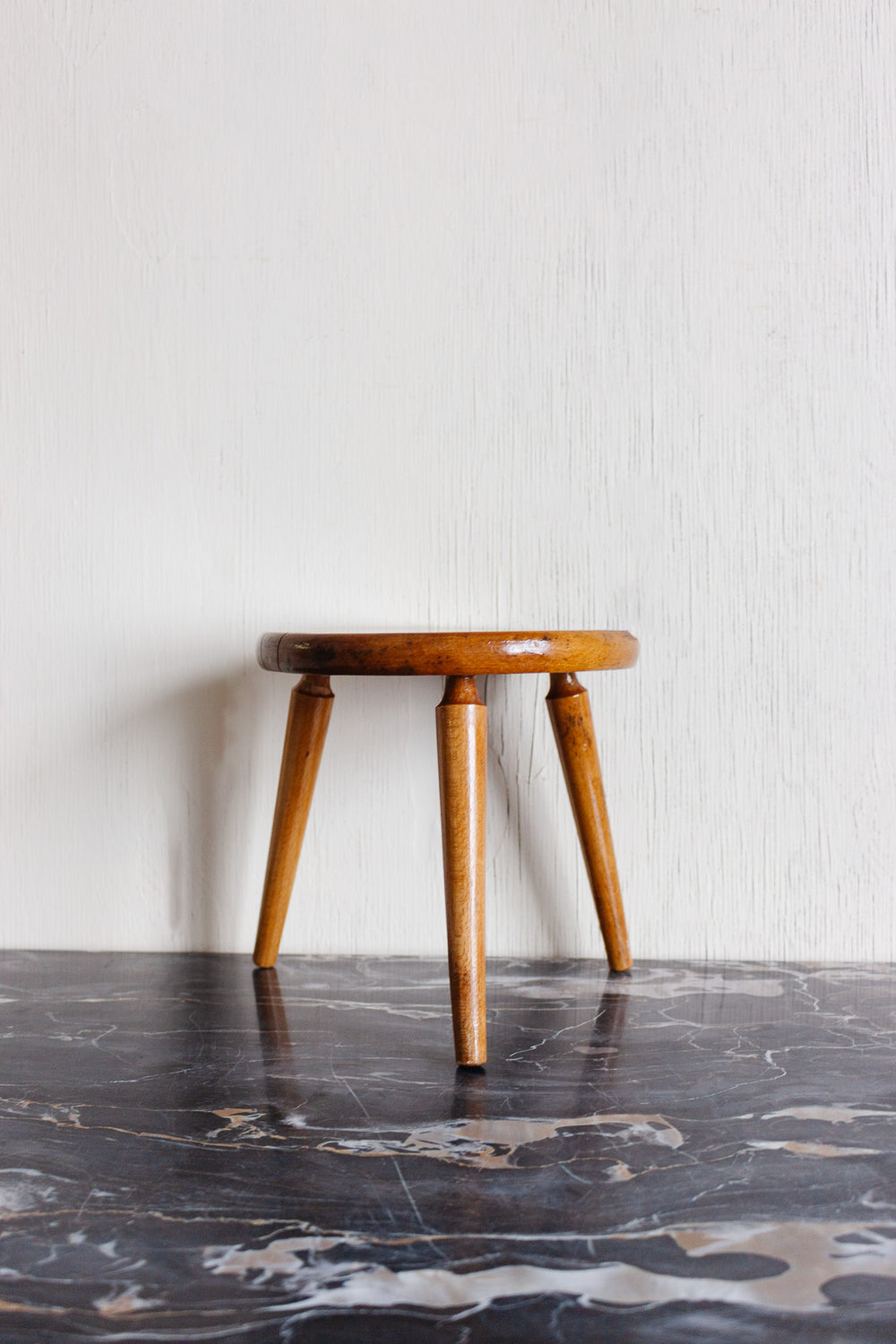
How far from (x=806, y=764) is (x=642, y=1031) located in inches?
12.7

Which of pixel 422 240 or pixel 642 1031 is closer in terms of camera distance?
pixel 642 1031

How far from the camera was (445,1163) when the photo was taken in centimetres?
59

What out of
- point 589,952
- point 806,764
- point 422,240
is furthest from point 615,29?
point 589,952

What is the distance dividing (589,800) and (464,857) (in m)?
0.22

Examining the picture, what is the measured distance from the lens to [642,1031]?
2.66ft

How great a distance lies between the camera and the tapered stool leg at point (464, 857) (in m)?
0.73

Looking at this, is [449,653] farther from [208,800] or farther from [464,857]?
[208,800]

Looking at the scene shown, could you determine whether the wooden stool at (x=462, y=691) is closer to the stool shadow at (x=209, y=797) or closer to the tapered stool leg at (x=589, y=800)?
the tapered stool leg at (x=589, y=800)

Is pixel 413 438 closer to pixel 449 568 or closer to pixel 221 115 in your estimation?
pixel 449 568

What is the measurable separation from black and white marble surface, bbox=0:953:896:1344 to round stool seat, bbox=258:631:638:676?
0.89 feet

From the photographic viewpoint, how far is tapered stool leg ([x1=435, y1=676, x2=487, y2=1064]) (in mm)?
733

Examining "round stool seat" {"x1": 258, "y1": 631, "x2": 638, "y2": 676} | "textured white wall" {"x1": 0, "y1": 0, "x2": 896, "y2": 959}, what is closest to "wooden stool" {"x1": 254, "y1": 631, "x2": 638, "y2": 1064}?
"round stool seat" {"x1": 258, "y1": 631, "x2": 638, "y2": 676}

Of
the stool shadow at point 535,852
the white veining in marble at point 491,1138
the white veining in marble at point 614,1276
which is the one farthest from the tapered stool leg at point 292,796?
the white veining in marble at point 614,1276

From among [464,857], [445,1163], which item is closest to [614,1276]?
[445,1163]
